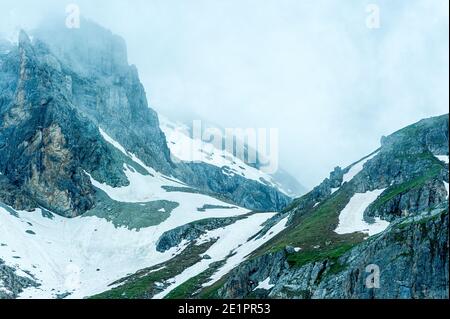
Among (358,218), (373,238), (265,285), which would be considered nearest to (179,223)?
(358,218)

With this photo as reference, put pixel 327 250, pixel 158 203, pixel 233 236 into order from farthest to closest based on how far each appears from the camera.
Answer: pixel 158 203
pixel 233 236
pixel 327 250

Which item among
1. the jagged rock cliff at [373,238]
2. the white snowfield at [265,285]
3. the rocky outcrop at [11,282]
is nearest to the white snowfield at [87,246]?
the rocky outcrop at [11,282]

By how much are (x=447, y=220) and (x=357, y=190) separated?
173ft

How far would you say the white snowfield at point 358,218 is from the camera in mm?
79875

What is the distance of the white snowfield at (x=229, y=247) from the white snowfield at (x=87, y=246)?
295mm

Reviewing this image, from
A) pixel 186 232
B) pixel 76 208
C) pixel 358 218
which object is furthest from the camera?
pixel 76 208

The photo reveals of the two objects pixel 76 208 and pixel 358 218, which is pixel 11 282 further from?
pixel 358 218

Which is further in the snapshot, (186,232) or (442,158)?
(186,232)

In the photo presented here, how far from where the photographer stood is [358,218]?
87812 millimetres

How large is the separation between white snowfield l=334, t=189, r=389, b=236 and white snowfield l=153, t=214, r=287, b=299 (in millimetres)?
16206

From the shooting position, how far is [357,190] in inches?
4099

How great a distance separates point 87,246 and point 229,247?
40.9 meters
